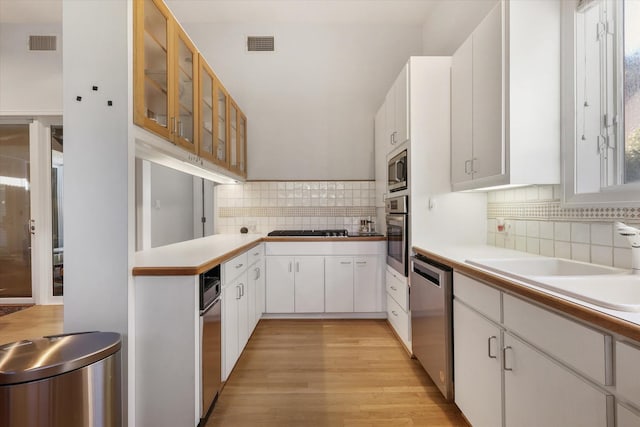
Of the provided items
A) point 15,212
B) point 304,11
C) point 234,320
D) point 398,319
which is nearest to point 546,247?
point 398,319

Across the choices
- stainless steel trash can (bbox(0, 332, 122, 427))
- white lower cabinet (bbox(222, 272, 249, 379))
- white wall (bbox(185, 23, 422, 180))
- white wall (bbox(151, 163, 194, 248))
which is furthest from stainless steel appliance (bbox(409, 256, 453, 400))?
white wall (bbox(151, 163, 194, 248))

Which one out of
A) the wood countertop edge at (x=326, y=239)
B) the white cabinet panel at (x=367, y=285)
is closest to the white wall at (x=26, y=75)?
the wood countertop edge at (x=326, y=239)

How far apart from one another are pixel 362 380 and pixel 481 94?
2.00 meters

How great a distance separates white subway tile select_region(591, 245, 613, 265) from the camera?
1457 mm

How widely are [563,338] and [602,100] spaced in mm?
1313

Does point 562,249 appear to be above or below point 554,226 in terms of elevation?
below

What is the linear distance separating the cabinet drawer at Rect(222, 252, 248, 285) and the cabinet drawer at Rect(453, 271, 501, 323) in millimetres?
1362

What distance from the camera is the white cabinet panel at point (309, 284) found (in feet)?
10.8

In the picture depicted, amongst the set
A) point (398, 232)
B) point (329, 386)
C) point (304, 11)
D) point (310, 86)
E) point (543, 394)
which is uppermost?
point (304, 11)

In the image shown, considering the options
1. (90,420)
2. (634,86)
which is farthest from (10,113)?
(634,86)

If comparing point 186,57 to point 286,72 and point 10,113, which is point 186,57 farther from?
point 10,113

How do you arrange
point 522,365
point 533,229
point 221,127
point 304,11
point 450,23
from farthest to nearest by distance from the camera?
point 304,11 → point 450,23 → point 221,127 → point 533,229 → point 522,365

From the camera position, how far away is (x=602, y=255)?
149cm

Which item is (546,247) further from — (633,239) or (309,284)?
(309,284)
